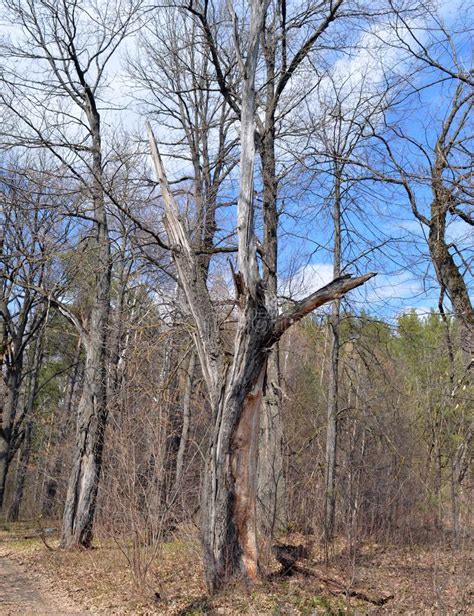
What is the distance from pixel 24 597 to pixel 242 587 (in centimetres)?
360

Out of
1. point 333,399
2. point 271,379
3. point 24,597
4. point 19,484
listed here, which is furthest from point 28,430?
point 24,597

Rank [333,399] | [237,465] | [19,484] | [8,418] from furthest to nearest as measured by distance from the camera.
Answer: [19,484] → [8,418] → [333,399] → [237,465]

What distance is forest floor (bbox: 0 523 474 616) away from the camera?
24.2 ft

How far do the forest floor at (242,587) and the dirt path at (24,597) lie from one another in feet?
0.05

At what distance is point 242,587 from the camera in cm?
756

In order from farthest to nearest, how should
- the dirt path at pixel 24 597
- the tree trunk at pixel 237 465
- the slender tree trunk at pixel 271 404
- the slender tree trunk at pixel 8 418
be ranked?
the slender tree trunk at pixel 8 418 < the slender tree trunk at pixel 271 404 < the dirt path at pixel 24 597 < the tree trunk at pixel 237 465

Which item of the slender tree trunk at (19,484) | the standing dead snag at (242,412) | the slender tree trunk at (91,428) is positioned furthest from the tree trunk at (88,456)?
the slender tree trunk at (19,484)

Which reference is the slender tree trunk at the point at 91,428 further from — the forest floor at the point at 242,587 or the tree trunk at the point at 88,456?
the forest floor at the point at 242,587

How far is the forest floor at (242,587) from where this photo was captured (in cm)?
739

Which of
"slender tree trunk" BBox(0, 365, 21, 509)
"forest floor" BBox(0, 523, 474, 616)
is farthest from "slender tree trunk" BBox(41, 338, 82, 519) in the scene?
"forest floor" BBox(0, 523, 474, 616)

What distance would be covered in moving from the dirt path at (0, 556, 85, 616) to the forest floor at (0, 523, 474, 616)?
0.01 meters

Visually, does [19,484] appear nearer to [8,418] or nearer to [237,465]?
[8,418]

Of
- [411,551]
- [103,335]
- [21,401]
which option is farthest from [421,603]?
[21,401]

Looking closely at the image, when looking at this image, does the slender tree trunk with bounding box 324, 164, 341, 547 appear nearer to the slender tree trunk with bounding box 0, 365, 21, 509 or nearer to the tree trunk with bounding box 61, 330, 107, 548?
the tree trunk with bounding box 61, 330, 107, 548
